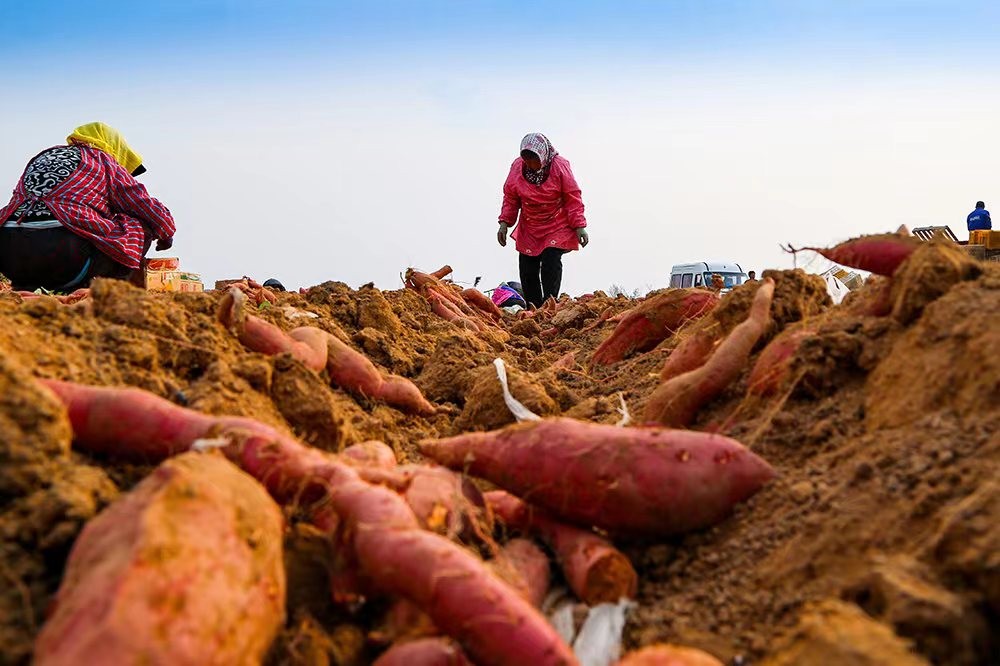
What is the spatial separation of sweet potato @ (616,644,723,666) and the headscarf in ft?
30.8

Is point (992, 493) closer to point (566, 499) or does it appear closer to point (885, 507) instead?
point (885, 507)

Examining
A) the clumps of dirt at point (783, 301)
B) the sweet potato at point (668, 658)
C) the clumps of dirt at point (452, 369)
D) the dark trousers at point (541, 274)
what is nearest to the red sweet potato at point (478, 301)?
the dark trousers at point (541, 274)

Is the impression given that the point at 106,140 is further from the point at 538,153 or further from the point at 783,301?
the point at 783,301

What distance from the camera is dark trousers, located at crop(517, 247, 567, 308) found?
11289 millimetres

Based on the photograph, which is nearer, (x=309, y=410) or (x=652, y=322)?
(x=309, y=410)

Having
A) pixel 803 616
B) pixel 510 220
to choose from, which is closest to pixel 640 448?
pixel 803 616

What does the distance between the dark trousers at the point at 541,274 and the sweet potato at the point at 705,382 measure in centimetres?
751

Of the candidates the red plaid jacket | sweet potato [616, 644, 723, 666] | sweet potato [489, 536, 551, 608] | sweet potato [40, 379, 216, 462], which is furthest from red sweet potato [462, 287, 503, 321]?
sweet potato [616, 644, 723, 666]

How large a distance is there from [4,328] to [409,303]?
5347 millimetres

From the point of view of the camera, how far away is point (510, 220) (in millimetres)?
11477

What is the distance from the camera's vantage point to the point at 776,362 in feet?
11.0

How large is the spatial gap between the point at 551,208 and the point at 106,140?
16.4 ft

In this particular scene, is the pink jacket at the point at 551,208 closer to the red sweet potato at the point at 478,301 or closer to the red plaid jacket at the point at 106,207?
the red sweet potato at the point at 478,301

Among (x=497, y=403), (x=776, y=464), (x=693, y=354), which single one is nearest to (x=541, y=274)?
(x=693, y=354)
